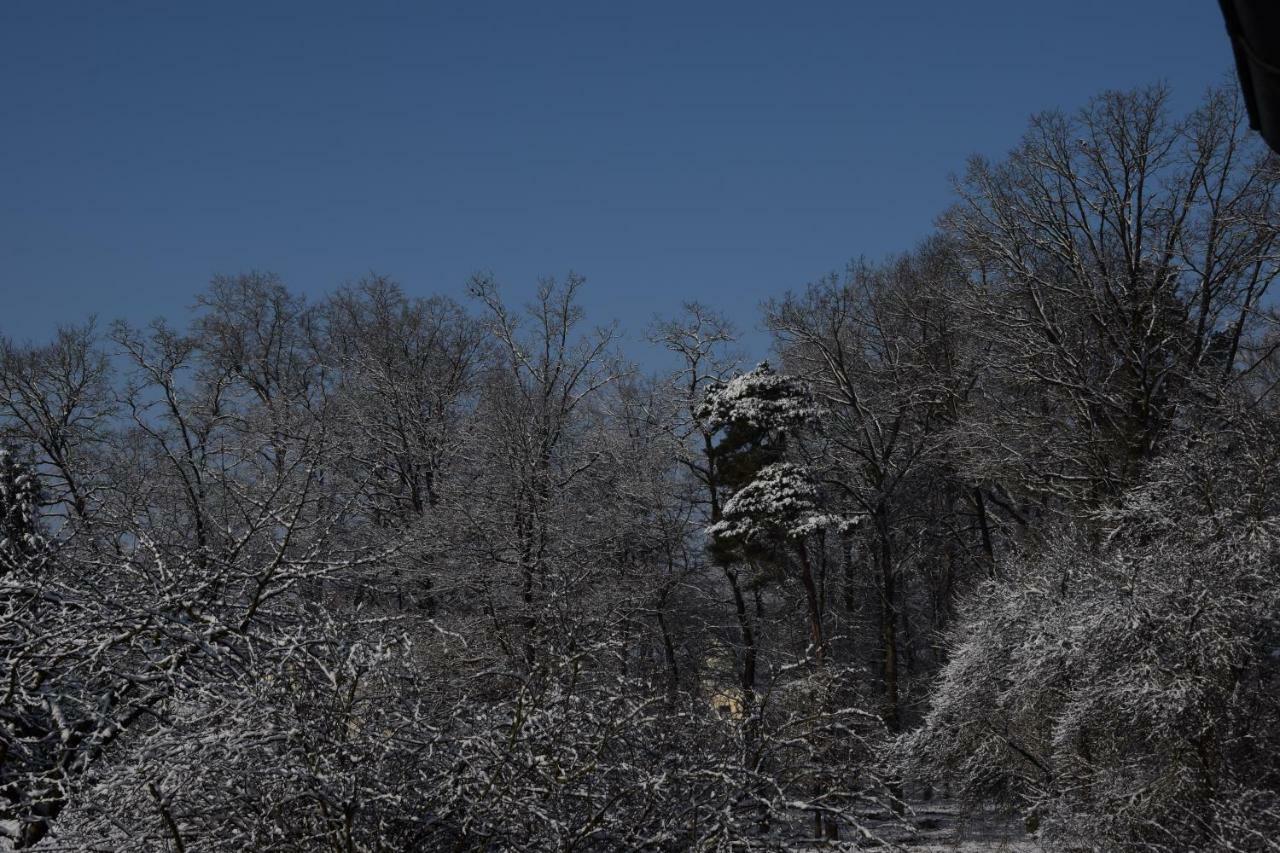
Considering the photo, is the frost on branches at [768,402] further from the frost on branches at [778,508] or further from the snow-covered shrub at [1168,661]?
the snow-covered shrub at [1168,661]

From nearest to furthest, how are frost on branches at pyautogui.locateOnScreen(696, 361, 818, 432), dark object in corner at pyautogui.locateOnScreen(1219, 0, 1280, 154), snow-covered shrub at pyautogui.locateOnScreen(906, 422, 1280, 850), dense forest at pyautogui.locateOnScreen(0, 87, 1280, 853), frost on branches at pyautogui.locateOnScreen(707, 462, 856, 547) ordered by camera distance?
dark object in corner at pyautogui.locateOnScreen(1219, 0, 1280, 154), dense forest at pyautogui.locateOnScreen(0, 87, 1280, 853), snow-covered shrub at pyautogui.locateOnScreen(906, 422, 1280, 850), frost on branches at pyautogui.locateOnScreen(707, 462, 856, 547), frost on branches at pyautogui.locateOnScreen(696, 361, 818, 432)

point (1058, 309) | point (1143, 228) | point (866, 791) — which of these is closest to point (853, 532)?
point (1058, 309)

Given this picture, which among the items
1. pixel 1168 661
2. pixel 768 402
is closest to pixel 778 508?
pixel 768 402

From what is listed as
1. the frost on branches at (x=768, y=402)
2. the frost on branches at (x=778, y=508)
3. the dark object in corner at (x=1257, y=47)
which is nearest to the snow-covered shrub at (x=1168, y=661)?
the frost on branches at (x=778, y=508)

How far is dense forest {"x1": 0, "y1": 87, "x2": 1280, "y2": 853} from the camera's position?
4500 millimetres

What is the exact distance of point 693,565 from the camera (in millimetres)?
28047

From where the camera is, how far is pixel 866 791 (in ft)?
16.3

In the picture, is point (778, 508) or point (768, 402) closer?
point (778, 508)

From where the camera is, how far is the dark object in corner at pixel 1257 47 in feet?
3.24

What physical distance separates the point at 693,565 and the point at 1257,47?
27.3m

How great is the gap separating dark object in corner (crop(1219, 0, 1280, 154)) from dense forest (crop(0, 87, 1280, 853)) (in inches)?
145

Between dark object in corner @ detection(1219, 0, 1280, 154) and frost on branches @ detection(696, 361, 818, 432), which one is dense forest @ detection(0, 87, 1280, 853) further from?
dark object in corner @ detection(1219, 0, 1280, 154)

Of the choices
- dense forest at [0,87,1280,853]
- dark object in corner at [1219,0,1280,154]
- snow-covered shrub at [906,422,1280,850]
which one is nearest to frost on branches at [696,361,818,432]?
dense forest at [0,87,1280,853]

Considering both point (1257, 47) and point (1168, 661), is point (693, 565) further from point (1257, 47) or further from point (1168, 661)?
point (1257, 47)
